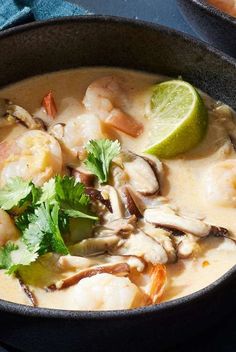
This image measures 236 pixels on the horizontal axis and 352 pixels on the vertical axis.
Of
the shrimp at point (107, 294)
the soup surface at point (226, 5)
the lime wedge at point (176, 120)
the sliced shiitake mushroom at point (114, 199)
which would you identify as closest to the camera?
the shrimp at point (107, 294)

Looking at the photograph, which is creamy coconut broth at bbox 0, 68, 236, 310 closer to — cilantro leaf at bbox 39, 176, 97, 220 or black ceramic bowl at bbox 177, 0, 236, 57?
cilantro leaf at bbox 39, 176, 97, 220

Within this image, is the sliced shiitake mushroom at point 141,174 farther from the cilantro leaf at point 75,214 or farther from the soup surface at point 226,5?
the soup surface at point 226,5

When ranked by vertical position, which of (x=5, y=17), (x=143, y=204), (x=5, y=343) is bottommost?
(x=5, y=343)

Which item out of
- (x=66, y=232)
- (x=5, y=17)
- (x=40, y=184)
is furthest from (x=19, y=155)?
(x=5, y=17)

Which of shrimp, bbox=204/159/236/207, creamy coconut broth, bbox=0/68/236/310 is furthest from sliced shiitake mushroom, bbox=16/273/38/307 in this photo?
shrimp, bbox=204/159/236/207

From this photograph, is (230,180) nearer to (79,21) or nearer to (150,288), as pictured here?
(150,288)

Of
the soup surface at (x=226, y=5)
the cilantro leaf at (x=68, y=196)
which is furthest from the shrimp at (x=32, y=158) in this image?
the soup surface at (x=226, y=5)
